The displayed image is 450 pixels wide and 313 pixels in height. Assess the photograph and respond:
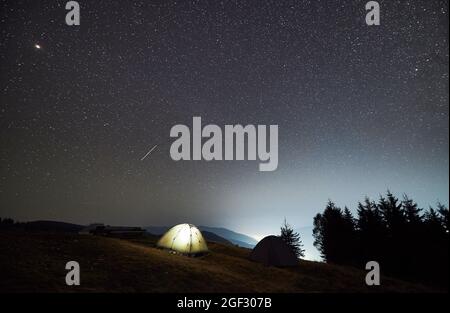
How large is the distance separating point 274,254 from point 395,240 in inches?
1187

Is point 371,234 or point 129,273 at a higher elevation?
point 129,273

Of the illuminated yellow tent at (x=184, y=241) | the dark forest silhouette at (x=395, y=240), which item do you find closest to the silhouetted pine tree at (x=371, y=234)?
the dark forest silhouette at (x=395, y=240)

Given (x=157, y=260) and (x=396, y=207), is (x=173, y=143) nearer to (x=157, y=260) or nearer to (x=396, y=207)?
(x=157, y=260)

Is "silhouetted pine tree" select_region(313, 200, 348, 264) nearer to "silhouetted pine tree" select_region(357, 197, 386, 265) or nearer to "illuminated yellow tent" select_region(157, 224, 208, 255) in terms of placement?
"silhouetted pine tree" select_region(357, 197, 386, 265)

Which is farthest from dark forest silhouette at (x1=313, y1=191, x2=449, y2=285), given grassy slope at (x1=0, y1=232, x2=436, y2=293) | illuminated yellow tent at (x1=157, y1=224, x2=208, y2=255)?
illuminated yellow tent at (x1=157, y1=224, x2=208, y2=255)

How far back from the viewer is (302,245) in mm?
52031

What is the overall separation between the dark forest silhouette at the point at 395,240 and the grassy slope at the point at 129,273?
2634cm

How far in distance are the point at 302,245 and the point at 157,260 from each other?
4856 centimetres

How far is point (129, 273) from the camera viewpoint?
27.9 feet

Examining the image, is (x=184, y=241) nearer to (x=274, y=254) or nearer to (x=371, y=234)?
(x=274, y=254)

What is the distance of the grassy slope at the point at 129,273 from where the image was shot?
7191 millimetres

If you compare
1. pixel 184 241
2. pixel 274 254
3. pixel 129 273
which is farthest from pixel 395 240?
pixel 129 273
